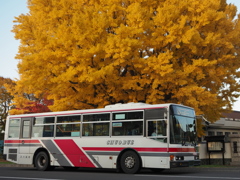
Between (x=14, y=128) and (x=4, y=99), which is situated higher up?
(x=4, y=99)

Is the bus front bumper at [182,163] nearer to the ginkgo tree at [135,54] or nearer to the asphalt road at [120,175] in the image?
the asphalt road at [120,175]

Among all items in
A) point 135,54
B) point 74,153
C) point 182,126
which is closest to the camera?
point 182,126

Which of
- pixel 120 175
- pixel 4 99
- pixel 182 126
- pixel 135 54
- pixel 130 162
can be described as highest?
pixel 4 99

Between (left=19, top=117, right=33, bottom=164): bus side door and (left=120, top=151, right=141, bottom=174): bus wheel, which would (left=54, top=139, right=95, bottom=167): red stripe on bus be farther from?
(left=19, top=117, right=33, bottom=164): bus side door

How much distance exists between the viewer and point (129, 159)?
14.8 metres

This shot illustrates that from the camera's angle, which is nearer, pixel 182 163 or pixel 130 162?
pixel 182 163

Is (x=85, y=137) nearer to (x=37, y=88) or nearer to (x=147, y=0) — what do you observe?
(x=37, y=88)

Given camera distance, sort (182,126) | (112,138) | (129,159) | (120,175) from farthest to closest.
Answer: (112,138) → (129,159) → (182,126) → (120,175)

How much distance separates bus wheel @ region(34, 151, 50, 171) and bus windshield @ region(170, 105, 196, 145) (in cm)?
709

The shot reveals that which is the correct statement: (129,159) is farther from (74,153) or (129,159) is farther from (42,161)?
(42,161)

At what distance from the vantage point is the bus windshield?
14.1 meters

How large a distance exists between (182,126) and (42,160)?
25.7ft

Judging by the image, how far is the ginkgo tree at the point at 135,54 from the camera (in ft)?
56.7

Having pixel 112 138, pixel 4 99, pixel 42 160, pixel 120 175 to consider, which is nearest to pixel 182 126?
pixel 112 138
